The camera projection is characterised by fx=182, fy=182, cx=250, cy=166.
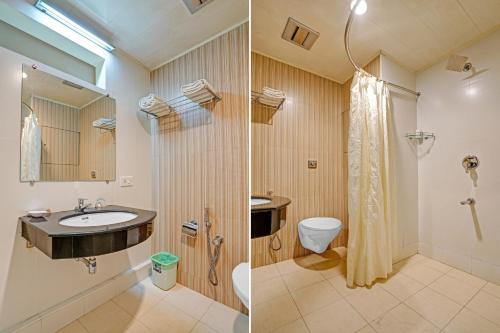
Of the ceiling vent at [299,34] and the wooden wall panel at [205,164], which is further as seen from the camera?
the wooden wall panel at [205,164]

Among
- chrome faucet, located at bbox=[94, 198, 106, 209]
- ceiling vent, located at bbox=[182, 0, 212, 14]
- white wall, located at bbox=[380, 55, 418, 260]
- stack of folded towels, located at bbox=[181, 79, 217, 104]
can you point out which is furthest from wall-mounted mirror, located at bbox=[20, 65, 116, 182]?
white wall, located at bbox=[380, 55, 418, 260]

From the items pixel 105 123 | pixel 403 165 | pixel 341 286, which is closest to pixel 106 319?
pixel 105 123

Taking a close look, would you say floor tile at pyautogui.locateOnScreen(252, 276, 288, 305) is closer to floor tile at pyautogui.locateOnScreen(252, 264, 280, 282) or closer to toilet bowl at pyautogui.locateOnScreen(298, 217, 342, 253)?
floor tile at pyautogui.locateOnScreen(252, 264, 280, 282)

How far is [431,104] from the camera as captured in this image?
1.85 feet

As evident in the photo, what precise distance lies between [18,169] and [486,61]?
188 cm

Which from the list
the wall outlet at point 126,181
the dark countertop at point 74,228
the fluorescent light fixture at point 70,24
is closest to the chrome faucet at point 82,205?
the dark countertop at point 74,228

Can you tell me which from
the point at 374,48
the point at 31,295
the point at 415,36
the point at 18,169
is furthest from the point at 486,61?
the point at 31,295

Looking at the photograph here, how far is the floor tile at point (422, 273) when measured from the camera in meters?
0.56

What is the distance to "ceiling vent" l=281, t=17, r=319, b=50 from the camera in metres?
0.39

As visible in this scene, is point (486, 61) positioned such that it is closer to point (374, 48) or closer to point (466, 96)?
point (466, 96)

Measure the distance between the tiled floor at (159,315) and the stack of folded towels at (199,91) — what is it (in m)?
1.10

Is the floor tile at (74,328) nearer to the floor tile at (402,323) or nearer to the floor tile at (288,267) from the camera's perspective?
the floor tile at (288,267)

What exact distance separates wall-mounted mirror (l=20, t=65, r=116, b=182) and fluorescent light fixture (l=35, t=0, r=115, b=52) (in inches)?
9.6

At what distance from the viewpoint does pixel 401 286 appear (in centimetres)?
55
